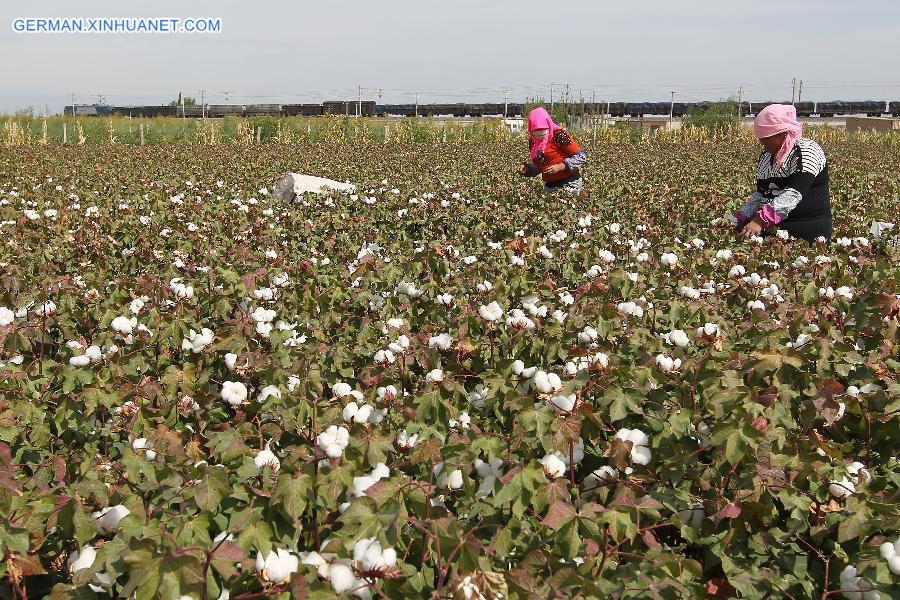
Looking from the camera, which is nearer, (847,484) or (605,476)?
(847,484)

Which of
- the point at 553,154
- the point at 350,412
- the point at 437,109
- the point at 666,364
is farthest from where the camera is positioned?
the point at 437,109

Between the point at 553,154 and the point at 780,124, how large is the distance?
156 inches

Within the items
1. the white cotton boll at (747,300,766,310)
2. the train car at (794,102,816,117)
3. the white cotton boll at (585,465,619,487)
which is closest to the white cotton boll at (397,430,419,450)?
the white cotton boll at (585,465,619,487)

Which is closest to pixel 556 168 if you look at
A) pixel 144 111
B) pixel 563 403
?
pixel 563 403

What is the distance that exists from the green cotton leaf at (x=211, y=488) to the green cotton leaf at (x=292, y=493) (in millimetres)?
147

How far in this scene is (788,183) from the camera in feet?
20.4

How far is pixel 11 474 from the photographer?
215cm

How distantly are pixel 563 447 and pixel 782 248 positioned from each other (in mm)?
3936

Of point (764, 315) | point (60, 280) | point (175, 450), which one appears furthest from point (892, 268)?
point (60, 280)

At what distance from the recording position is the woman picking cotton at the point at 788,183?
6016mm

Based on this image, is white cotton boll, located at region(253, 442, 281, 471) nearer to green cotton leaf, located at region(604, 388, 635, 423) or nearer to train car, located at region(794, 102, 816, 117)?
green cotton leaf, located at region(604, 388, 635, 423)

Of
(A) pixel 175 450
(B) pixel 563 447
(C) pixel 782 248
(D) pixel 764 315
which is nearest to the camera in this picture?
(B) pixel 563 447

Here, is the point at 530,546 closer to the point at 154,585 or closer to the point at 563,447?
the point at 563,447

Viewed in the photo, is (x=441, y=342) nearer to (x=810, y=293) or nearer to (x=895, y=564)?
(x=895, y=564)
